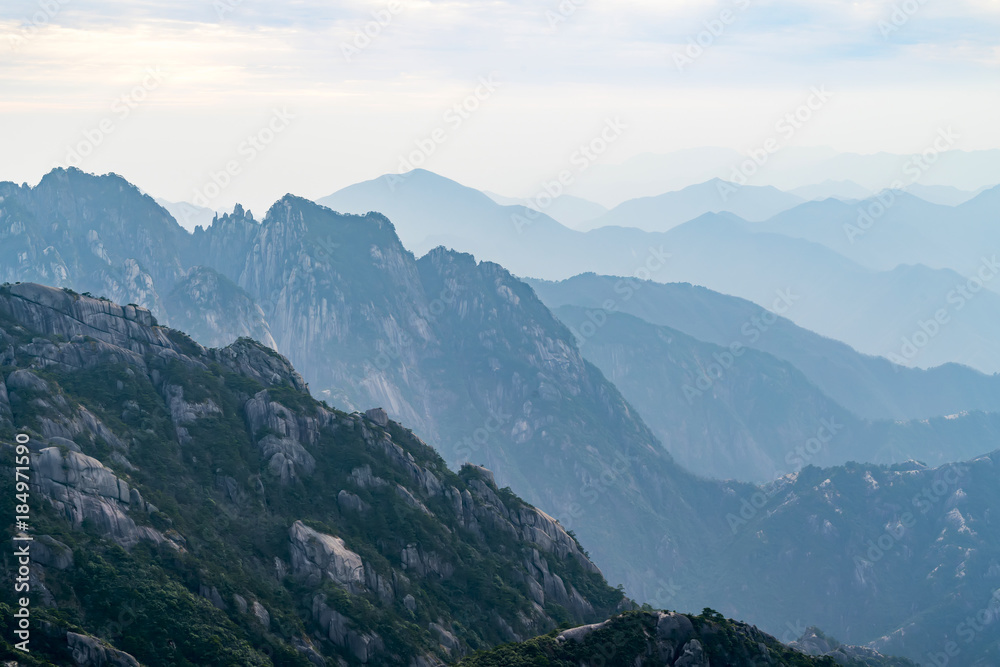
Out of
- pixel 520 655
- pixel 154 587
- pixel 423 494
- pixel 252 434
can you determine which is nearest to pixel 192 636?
pixel 154 587

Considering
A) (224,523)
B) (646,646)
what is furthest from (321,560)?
(646,646)

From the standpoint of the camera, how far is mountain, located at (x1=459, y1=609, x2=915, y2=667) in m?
136

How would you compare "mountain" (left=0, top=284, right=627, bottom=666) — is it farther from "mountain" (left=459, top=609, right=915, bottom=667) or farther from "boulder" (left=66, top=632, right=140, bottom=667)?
"mountain" (left=459, top=609, right=915, bottom=667)

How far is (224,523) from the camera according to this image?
513ft

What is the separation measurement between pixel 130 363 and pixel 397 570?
58994 millimetres

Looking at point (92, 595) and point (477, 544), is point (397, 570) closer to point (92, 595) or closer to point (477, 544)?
point (477, 544)

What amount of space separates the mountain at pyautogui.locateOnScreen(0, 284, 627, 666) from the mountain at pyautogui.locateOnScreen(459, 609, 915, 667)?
19.7 metres

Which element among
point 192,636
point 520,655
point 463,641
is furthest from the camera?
point 463,641

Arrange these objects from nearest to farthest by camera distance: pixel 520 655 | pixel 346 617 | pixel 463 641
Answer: pixel 520 655
pixel 346 617
pixel 463 641

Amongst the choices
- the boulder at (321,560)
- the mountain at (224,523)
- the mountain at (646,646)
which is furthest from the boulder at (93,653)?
the mountain at (646,646)

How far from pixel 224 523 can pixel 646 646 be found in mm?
66635

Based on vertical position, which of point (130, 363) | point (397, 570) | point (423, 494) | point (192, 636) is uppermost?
point (130, 363)

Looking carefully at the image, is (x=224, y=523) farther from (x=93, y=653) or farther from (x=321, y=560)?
(x=93, y=653)

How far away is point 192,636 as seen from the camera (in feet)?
407
